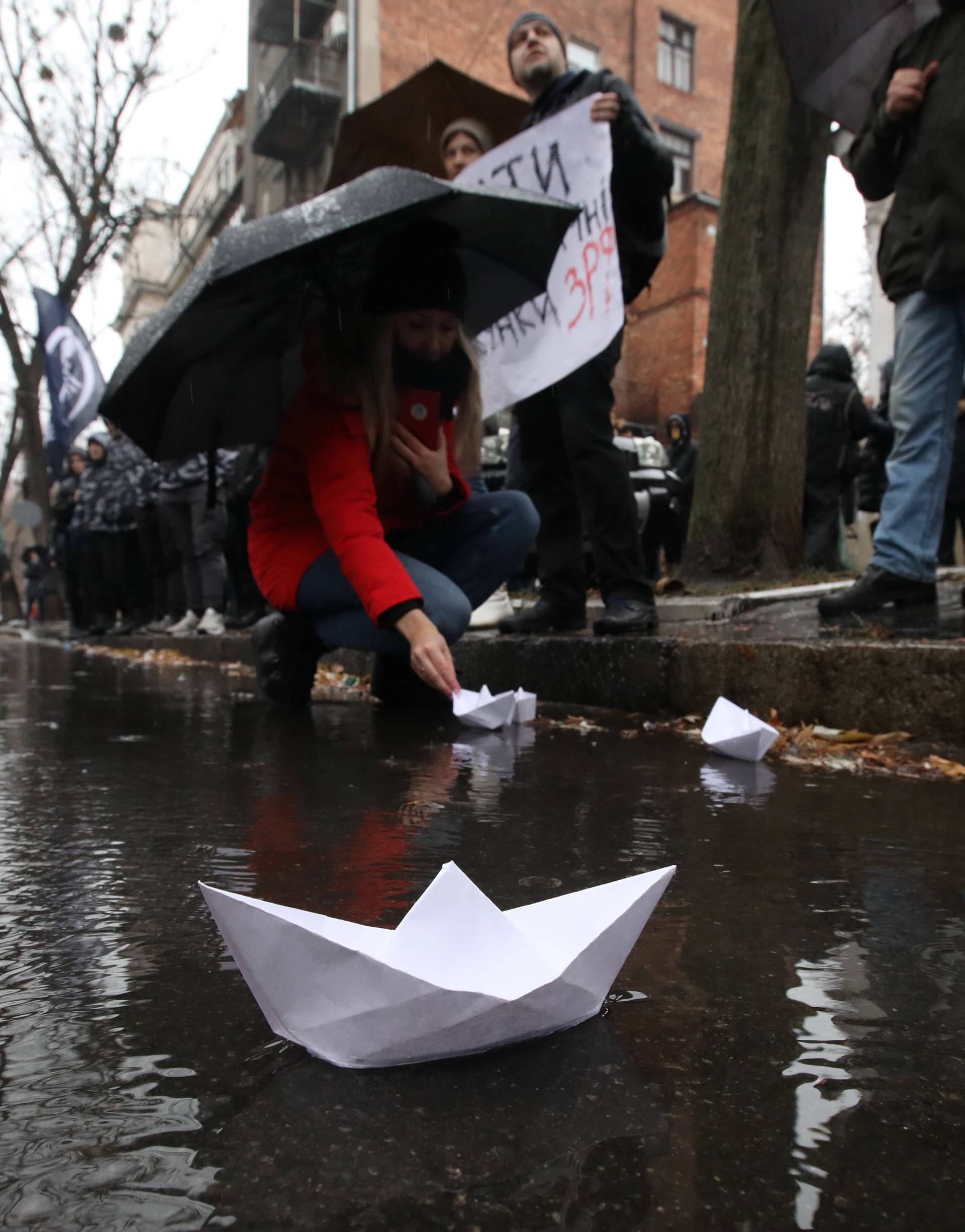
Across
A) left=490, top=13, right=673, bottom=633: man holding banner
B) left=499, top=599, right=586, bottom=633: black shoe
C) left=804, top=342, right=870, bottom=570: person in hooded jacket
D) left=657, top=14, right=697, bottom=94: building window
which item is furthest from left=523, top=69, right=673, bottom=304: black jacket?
left=657, top=14, right=697, bottom=94: building window

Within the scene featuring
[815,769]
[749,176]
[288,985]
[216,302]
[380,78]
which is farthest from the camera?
[380,78]

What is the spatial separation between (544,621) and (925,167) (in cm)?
193

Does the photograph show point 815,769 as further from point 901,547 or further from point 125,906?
point 125,906

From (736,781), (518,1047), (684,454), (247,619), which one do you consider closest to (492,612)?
(736,781)

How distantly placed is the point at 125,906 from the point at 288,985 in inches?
19.6

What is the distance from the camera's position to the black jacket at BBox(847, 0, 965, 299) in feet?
9.56

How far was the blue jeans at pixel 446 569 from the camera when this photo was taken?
3.02m

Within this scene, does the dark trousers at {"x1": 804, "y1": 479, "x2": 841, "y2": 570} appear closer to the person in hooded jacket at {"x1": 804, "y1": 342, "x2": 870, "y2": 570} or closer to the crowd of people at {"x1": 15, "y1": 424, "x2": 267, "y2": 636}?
the person in hooded jacket at {"x1": 804, "y1": 342, "x2": 870, "y2": 570}

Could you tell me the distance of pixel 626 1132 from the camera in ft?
2.30

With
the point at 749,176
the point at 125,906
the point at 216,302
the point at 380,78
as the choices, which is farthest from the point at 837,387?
the point at 380,78

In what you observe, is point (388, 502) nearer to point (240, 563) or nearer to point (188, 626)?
point (240, 563)

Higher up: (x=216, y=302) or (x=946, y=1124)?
(x=216, y=302)

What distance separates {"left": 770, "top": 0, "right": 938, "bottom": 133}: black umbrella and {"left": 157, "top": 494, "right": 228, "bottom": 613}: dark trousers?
512 centimetres

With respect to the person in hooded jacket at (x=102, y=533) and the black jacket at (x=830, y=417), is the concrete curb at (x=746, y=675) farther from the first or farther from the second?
the person in hooded jacket at (x=102, y=533)
